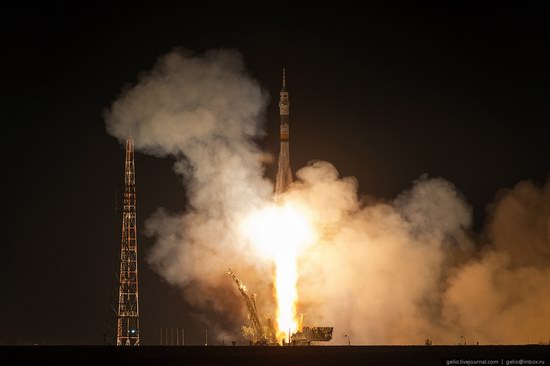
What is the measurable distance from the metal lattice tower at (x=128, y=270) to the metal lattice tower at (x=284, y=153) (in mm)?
13930

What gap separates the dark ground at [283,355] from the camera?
11694 cm

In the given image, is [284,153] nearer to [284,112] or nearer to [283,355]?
[284,112]

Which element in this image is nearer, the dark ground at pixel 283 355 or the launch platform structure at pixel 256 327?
the dark ground at pixel 283 355

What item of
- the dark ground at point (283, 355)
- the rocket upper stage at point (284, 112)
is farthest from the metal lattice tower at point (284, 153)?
the dark ground at point (283, 355)

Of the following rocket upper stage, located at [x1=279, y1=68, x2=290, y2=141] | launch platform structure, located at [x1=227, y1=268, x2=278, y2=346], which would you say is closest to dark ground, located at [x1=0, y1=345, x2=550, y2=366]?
launch platform structure, located at [x1=227, y1=268, x2=278, y2=346]

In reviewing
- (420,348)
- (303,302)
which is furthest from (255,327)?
(420,348)

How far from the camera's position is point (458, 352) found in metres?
132

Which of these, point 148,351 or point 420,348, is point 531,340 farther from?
point 148,351

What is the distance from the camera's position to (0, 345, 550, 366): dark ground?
116938 mm

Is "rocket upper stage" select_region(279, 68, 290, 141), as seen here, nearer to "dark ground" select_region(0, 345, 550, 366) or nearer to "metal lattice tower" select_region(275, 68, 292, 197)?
"metal lattice tower" select_region(275, 68, 292, 197)

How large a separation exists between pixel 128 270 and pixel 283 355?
24.6 metres

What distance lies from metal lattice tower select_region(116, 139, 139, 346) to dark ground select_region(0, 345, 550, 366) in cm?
345

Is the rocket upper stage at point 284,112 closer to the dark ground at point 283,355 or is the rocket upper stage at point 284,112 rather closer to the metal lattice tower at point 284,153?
the metal lattice tower at point 284,153

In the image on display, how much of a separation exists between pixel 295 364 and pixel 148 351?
2316 cm
